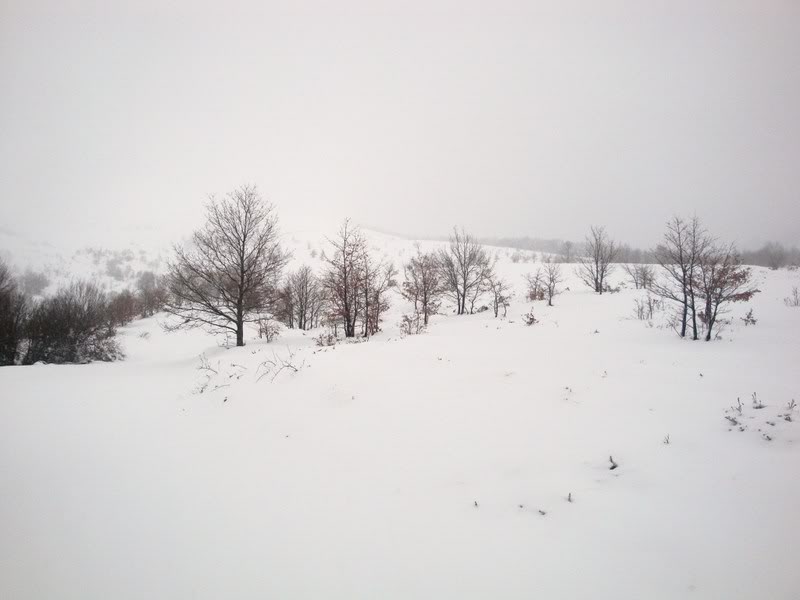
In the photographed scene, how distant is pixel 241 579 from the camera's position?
2.84 metres

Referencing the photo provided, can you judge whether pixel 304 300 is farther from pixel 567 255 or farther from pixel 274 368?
pixel 567 255

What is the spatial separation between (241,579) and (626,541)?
3.63m

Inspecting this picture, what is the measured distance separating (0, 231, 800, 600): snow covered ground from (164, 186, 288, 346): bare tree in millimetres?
8548

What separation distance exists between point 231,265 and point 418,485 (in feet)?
52.4

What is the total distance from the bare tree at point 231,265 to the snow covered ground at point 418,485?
8.55m

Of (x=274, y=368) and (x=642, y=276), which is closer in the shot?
(x=274, y=368)

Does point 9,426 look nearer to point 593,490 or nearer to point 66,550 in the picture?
point 66,550

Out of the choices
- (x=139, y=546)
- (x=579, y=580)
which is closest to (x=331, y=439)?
(x=139, y=546)

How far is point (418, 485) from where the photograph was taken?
3973 millimetres

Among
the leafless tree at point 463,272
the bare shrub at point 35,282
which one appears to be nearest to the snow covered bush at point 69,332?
the leafless tree at point 463,272

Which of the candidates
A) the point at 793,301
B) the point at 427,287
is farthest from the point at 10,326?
the point at 793,301

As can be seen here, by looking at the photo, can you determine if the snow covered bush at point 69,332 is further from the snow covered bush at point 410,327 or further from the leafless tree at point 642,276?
the leafless tree at point 642,276

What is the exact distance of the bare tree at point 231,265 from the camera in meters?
15.7

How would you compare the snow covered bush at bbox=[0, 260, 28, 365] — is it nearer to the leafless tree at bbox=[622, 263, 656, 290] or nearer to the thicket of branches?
the thicket of branches
